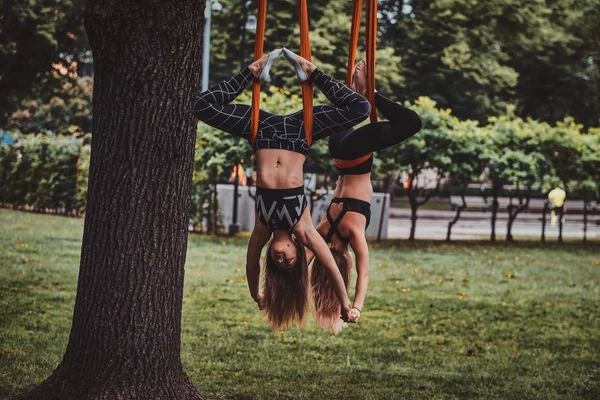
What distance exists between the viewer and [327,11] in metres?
29.3

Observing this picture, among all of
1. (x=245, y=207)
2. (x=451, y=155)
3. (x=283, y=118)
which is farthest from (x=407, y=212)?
(x=283, y=118)

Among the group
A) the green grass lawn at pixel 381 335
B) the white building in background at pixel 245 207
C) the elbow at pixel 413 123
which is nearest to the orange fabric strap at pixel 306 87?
the elbow at pixel 413 123

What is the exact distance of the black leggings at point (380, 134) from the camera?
4.54 metres

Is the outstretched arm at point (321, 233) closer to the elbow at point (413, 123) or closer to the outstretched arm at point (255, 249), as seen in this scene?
the outstretched arm at point (255, 249)

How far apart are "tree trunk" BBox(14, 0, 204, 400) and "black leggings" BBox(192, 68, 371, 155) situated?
1048mm

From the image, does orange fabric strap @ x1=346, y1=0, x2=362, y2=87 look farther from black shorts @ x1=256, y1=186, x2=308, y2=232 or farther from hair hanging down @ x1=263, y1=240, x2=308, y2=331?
hair hanging down @ x1=263, y1=240, x2=308, y2=331

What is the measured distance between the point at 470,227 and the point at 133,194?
83.9ft

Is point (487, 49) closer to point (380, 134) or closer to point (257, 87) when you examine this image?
point (380, 134)

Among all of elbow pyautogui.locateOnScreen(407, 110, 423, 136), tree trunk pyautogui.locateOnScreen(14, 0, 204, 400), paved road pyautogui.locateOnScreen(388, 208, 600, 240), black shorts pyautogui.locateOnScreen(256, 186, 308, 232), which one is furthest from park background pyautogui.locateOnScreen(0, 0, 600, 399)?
elbow pyautogui.locateOnScreen(407, 110, 423, 136)

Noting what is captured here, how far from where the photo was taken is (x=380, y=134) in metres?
4.57

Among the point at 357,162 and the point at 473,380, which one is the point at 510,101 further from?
the point at 357,162

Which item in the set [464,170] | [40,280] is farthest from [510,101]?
[40,280]

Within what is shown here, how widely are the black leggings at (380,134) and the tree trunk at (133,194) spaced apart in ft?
4.19

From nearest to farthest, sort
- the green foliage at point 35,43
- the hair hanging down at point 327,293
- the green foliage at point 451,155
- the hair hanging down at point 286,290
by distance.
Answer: the hair hanging down at point 286,290 → the hair hanging down at point 327,293 → the green foliage at point 451,155 → the green foliage at point 35,43
